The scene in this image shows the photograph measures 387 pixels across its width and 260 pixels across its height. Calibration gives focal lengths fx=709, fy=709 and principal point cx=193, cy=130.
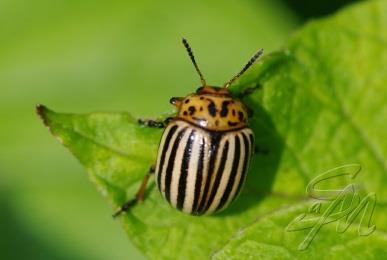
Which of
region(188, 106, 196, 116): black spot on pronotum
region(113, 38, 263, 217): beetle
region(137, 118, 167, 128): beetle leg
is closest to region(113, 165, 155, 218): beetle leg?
region(113, 38, 263, 217): beetle

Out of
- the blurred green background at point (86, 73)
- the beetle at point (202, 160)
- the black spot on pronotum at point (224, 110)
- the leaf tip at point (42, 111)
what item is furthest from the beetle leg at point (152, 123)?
the blurred green background at point (86, 73)

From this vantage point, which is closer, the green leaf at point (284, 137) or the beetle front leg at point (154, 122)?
the green leaf at point (284, 137)

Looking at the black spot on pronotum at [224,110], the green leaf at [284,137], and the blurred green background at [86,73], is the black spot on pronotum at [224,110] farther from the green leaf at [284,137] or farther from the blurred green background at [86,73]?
the blurred green background at [86,73]

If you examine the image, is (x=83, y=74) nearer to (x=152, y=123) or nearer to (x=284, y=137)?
(x=152, y=123)

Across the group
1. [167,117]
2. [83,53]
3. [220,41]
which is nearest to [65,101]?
[83,53]

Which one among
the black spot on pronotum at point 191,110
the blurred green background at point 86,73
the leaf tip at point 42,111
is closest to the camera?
the leaf tip at point 42,111

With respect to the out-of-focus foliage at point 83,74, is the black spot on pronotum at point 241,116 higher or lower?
lower

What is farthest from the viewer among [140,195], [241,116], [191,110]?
[191,110]

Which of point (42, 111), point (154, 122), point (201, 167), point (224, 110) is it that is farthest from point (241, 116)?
point (42, 111)
